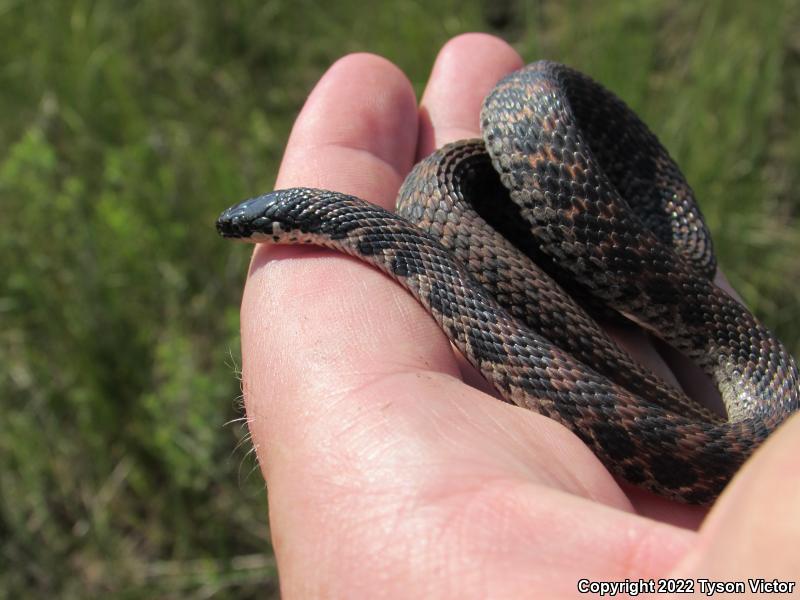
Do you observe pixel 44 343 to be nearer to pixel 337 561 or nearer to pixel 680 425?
pixel 337 561

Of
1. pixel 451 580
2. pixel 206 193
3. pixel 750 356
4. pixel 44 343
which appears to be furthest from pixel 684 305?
pixel 44 343

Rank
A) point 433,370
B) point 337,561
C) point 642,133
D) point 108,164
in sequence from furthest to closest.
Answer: point 108,164, point 642,133, point 433,370, point 337,561

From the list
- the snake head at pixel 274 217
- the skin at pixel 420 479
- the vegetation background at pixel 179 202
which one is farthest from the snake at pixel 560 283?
the vegetation background at pixel 179 202

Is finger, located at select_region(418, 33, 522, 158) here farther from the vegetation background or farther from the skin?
the skin

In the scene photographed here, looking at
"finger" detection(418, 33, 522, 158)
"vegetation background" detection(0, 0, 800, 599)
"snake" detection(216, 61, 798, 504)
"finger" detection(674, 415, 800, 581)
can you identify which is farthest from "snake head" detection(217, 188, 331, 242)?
"finger" detection(674, 415, 800, 581)

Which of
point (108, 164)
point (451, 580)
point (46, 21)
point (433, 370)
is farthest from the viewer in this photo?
point (46, 21)
